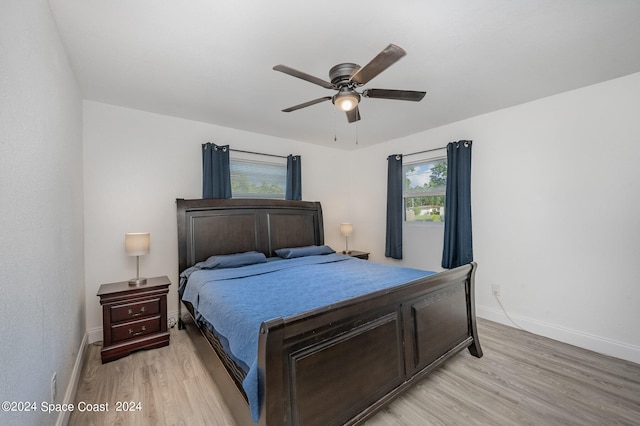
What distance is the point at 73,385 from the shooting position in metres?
1.99

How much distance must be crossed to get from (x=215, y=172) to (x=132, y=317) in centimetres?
193

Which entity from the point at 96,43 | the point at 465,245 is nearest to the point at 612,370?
the point at 465,245

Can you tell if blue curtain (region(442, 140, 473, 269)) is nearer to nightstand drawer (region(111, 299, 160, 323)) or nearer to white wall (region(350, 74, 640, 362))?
white wall (region(350, 74, 640, 362))

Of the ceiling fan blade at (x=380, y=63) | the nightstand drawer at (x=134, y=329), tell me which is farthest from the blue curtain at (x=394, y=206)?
the nightstand drawer at (x=134, y=329)

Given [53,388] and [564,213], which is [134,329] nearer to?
[53,388]

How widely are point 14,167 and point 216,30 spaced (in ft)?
4.65

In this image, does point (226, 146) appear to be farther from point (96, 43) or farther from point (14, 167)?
point (14, 167)

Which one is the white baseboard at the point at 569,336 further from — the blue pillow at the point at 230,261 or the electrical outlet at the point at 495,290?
the blue pillow at the point at 230,261

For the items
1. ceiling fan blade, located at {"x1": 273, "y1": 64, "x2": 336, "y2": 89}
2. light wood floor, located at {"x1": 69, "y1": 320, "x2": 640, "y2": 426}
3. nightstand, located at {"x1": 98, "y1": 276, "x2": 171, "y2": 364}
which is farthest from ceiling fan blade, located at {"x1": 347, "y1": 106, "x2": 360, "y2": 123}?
nightstand, located at {"x1": 98, "y1": 276, "x2": 171, "y2": 364}

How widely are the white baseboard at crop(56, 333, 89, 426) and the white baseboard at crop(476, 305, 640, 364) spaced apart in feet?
13.8

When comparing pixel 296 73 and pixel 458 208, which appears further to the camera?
pixel 458 208

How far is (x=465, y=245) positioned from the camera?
11.6 ft

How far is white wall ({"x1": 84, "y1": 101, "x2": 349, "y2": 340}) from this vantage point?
2939mm

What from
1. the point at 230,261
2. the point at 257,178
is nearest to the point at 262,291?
the point at 230,261
